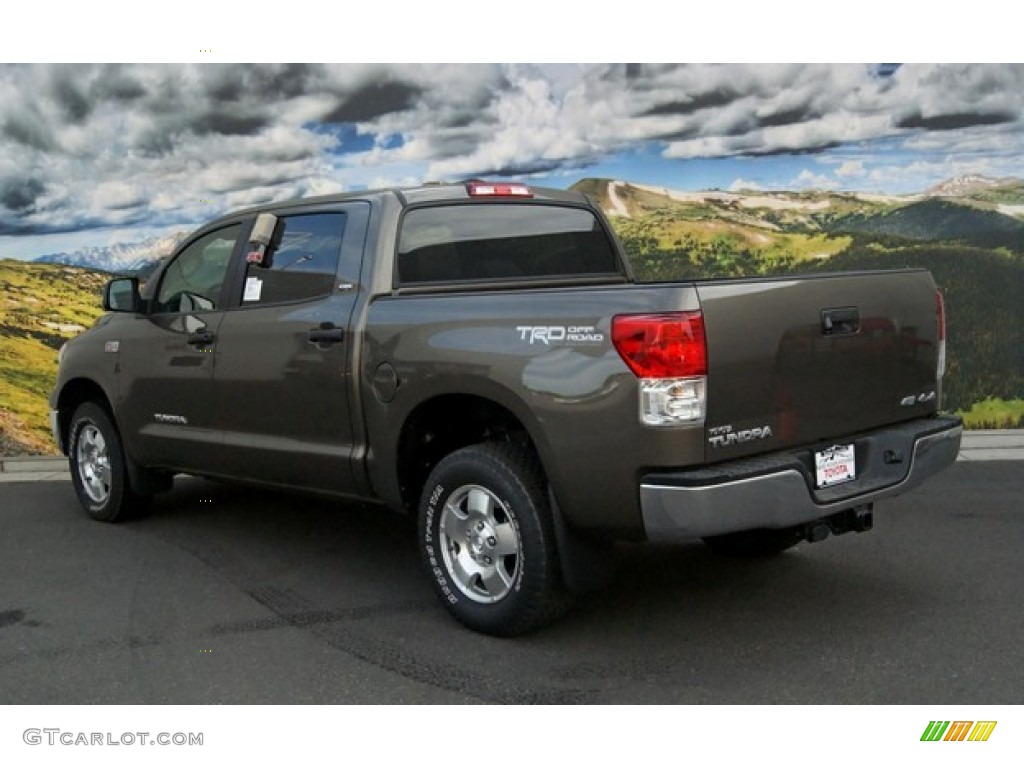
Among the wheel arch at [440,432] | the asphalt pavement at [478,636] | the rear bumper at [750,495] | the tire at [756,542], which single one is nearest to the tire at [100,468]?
the asphalt pavement at [478,636]

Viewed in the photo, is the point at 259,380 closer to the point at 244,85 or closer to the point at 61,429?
the point at 61,429

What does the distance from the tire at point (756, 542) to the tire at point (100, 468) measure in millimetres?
3508

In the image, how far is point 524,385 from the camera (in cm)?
395

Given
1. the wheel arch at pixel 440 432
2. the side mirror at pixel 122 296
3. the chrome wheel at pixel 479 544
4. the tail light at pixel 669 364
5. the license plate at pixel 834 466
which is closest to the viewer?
the tail light at pixel 669 364

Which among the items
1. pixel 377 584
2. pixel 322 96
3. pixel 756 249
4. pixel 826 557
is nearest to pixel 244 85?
pixel 322 96

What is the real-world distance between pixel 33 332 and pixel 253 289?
5467mm

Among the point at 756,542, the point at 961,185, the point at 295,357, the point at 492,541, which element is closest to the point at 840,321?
the point at 756,542

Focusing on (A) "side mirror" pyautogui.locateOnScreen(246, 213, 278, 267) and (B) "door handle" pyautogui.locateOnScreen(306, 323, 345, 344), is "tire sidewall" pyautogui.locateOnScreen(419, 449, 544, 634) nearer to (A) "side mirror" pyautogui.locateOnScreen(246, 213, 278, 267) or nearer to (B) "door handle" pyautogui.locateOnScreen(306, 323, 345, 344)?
(B) "door handle" pyautogui.locateOnScreen(306, 323, 345, 344)

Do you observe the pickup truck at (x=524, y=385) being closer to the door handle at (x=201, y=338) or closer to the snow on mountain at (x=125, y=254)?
the door handle at (x=201, y=338)

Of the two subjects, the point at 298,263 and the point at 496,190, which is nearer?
the point at 298,263

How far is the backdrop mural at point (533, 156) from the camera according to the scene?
9586 mm

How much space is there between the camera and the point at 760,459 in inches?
151

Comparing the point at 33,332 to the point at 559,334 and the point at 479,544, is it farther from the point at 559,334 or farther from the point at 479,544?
the point at 559,334

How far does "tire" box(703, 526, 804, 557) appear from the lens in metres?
4.95
